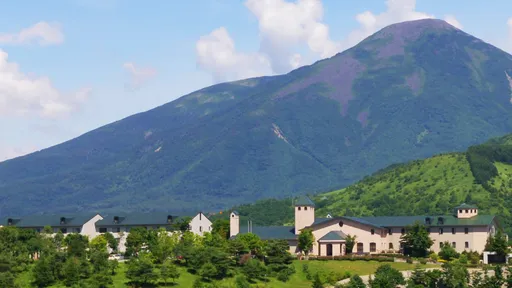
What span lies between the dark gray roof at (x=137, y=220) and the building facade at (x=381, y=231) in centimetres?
1382

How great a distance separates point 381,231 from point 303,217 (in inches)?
450

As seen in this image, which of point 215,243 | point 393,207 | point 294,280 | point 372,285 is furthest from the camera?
point 393,207

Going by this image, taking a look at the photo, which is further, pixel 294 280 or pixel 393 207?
pixel 393 207

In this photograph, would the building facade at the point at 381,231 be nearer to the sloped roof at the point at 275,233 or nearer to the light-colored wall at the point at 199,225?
the sloped roof at the point at 275,233

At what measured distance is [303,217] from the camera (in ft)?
448

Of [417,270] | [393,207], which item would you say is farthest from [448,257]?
[393,207]

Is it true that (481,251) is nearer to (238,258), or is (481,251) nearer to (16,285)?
(238,258)

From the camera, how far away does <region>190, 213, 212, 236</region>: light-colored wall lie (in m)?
142

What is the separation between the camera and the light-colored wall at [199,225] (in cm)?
14225

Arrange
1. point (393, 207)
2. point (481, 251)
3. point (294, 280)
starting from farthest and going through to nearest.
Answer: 1. point (393, 207)
2. point (481, 251)
3. point (294, 280)

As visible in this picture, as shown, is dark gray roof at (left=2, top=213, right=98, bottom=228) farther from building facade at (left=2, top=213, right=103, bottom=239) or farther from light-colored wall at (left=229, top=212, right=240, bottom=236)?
light-colored wall at (left=229, top=212, right=240, bottom=236)

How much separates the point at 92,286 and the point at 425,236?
50820mm

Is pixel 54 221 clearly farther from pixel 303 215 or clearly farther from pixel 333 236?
pixel 333 236

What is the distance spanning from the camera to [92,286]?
94062mm
